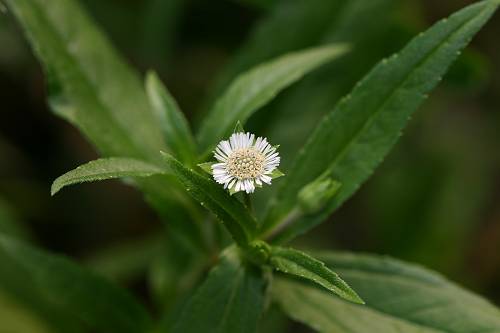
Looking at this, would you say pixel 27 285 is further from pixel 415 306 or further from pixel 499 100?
pixel 499 100

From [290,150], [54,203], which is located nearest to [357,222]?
[290,150]

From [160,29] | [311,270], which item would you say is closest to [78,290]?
[311,270]

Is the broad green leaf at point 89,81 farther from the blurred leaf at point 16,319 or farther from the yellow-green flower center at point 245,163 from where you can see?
the blurred leaf at point 16,319

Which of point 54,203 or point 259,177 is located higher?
point 54,203

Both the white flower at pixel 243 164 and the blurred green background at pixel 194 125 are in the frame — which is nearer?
the white flower at pixel 243 164

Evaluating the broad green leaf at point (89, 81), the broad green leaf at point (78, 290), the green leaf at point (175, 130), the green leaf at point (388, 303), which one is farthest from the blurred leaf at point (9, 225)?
the green leaf at point (388, 303)

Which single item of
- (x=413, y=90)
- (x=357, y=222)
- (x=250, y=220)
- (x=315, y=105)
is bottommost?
(x=250, y=220)
